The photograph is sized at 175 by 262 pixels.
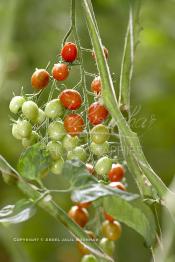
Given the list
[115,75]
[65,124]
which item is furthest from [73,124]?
[115,75]

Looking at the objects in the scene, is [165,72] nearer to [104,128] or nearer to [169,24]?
[169,24]

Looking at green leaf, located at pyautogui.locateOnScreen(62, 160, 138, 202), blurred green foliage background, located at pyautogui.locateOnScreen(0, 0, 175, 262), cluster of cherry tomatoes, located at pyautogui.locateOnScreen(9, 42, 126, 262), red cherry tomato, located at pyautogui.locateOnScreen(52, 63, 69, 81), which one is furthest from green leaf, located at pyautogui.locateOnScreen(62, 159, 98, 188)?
blurred green foliage background, located at pyautogui.locateOnScreen(0, 0, 175, 262)

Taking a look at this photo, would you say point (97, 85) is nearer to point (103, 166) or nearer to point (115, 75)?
point (103, 166)

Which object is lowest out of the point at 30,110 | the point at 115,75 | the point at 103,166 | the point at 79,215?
the point at 115,75

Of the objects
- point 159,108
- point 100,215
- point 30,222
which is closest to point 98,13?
point 159,108

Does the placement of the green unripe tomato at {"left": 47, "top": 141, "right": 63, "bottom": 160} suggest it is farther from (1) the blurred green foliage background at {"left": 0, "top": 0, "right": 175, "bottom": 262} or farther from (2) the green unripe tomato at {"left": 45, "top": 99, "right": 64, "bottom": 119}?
(1) the blurred green foliage background at {"left": 0, "top": 0, "right": 175, "bottom": 262}

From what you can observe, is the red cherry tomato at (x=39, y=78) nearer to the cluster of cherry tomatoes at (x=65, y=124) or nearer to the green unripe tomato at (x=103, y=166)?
the cluster of cherry tomatoes at (x=65, y=124)
